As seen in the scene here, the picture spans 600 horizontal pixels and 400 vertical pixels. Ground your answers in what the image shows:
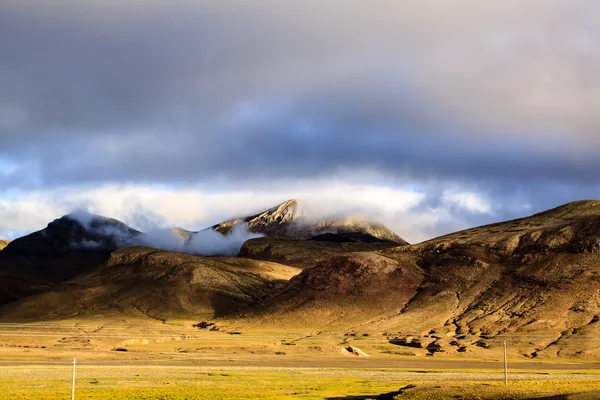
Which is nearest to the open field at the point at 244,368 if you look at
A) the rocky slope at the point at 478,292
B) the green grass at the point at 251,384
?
the green grass at the point at 251,384

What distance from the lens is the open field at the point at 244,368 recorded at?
64.9 meters

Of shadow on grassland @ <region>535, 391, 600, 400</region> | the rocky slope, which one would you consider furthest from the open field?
the rocky slope

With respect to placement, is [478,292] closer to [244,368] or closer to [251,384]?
[244,368]

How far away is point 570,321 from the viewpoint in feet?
492

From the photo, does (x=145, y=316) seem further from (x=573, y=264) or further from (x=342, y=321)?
(x=573, y=264)

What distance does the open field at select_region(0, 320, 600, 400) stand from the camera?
2554 inches

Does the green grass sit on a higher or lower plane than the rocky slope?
lower

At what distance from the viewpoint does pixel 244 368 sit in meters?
98.8

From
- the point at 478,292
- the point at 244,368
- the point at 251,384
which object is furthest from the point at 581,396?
the point at 478,292

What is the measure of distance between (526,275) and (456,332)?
28.2 metres

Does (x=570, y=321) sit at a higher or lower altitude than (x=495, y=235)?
lower

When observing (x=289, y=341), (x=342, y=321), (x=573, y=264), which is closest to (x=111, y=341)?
(x=289, y=341)

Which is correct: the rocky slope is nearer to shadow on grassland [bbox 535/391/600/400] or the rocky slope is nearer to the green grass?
the green grass

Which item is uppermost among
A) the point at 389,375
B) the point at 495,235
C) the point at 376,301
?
the point at 495,235
